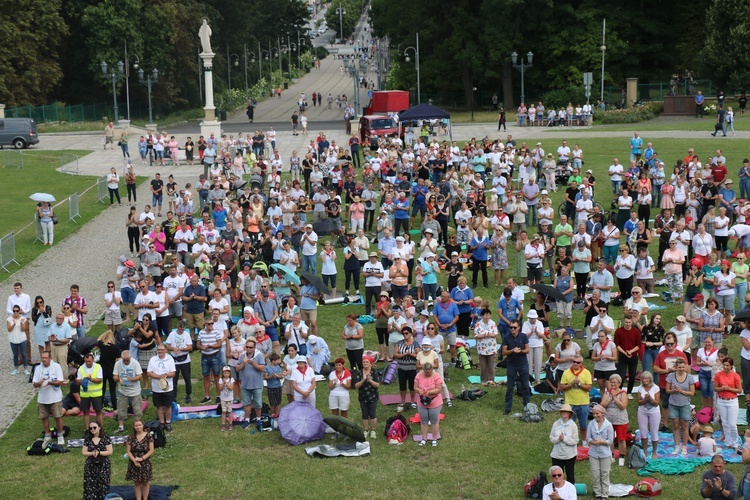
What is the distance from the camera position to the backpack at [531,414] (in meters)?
17.0

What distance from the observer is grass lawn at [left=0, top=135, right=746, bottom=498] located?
48.4 ft

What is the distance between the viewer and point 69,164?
47.3 meters

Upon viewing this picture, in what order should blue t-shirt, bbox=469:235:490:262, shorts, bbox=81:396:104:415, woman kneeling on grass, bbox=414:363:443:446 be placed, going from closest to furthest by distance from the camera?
1. woman kneeling on grass, bbox=414:363:443:446
2. shorts, bbox=81:396:104:415
3. blue t-shirt, bbox=469:235:490:262

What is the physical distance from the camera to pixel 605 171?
40156 millimetres

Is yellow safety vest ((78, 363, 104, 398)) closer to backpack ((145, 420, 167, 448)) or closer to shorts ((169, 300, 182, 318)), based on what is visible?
backpack ((145, 420, 167, 448))

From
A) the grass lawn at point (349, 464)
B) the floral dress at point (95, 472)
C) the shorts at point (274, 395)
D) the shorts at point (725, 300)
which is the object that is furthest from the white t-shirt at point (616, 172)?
the floral dress at point (95, 472)

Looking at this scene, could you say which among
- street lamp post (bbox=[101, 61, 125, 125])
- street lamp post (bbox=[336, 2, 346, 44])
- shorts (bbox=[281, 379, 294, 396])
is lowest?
shorts (bbox=[281, 379, 294, 396])

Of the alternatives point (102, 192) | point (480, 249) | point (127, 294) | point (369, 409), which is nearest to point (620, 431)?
point (369, 409)

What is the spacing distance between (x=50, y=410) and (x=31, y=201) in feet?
79.7

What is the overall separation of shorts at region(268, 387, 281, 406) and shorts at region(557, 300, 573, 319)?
6.66 meters

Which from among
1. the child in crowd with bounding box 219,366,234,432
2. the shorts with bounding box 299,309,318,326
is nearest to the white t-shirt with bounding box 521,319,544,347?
the shorts with bounding box 299,309,318,326

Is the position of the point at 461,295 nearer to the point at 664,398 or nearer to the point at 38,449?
the point at 664,398

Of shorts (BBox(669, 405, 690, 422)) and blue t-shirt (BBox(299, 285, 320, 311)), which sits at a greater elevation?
blue t-shirt (BBox(299, 285, 320, 311))

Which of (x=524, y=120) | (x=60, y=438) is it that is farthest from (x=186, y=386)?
(x=524, y=120)
